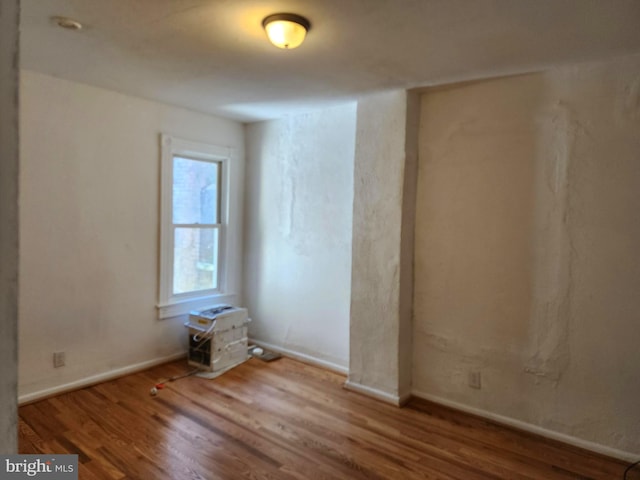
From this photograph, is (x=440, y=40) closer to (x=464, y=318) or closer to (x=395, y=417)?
(x=464, y=318)

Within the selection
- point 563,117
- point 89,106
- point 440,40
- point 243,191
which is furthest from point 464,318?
point 89,106

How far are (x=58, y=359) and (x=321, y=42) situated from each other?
117 inches

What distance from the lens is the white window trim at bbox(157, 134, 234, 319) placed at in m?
3.76

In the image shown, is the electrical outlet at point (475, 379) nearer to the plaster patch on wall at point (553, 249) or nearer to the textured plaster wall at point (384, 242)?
the plaster patch on wall at point (553, 249)

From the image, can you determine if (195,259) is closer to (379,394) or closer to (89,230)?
(89,230)

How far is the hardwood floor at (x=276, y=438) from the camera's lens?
2.29 m

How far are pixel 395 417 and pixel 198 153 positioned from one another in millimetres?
2949

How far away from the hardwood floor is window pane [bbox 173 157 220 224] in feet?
5.32

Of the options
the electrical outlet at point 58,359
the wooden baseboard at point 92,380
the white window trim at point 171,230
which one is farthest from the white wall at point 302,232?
the electrical outlet at point 58,359

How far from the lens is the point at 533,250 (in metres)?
2.74

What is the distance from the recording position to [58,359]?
3.13m

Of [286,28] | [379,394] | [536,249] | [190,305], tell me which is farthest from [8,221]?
[190,305]

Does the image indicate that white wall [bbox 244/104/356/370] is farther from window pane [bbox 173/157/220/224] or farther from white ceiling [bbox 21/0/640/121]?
white ceiling [bbox 21/0/640/121]

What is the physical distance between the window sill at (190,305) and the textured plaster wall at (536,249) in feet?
7.04
